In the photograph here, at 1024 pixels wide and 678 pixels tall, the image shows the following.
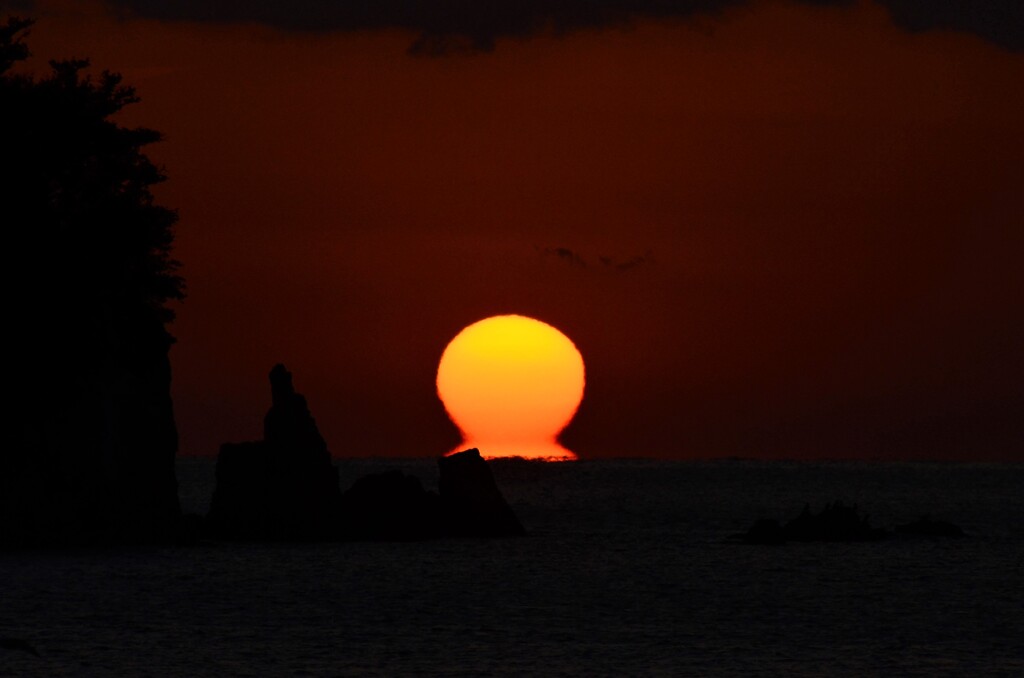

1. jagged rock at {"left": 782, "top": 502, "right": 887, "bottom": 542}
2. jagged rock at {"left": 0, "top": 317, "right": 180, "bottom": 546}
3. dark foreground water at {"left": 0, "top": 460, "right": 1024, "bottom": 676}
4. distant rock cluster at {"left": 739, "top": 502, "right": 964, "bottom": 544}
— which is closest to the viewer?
dark foreground water at {"left": 0, "top": 460, "right": 1024, "bottom": 676}

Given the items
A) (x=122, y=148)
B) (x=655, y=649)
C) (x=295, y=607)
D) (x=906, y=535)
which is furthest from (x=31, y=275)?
(x=906, y=535)

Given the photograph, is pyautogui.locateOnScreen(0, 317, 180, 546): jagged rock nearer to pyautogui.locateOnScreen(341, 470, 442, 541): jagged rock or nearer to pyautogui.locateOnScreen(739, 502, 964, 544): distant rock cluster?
pyautogui.locateOnScreen(341, 470, 442, 541): jagged rock

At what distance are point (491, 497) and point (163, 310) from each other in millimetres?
23050

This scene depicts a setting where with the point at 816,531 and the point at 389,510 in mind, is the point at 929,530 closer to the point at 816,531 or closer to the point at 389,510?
the point at 816,531

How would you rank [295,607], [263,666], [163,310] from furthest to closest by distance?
[163,310], [295,607], [263,666]

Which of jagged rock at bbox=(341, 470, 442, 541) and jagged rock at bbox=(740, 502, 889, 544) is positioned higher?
jagged rock at bbox=(740, 502, 889, 544)

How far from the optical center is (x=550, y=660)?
5156cm

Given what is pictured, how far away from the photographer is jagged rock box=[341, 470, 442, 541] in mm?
96562

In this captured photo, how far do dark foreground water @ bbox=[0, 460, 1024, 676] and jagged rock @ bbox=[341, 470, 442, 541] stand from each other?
1.48m

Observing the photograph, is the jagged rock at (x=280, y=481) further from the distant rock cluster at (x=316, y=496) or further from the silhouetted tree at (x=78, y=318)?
the silhouetted tree at (x=78, y=318)

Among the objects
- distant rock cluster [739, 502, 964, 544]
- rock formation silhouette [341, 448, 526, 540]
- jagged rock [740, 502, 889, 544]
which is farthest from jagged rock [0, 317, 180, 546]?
jagged rock [740, 502, 889, 544]

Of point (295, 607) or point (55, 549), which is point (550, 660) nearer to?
point (295, 607)

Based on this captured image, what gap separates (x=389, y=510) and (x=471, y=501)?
13.5ft

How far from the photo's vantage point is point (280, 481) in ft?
292
